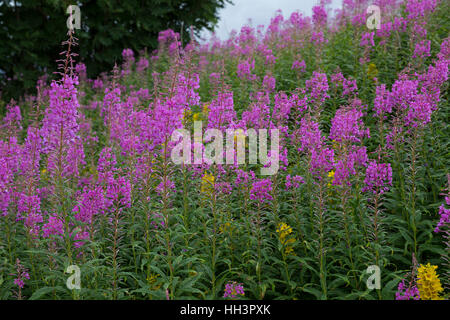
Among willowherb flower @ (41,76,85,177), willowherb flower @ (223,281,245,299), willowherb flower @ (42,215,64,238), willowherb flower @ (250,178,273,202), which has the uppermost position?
willowherb flower @ (41,76,85,177)

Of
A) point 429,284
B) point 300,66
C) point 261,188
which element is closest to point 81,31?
point 300,66

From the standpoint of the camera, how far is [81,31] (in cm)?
1230

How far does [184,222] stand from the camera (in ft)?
15.1

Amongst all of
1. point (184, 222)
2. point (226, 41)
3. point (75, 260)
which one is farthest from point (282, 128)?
point (226, 41)

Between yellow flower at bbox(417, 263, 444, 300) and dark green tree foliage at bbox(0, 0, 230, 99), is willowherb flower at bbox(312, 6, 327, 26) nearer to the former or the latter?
dark green tree foliage at bbox(0, 0, 230, 99)

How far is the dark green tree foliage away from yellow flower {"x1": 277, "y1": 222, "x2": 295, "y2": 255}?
31.8 feet

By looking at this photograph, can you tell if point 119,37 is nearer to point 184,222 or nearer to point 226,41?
point 226,41

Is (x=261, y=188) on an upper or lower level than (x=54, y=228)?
upper

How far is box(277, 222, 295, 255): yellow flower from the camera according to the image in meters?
4.46

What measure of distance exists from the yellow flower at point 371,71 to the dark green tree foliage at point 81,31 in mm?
6858

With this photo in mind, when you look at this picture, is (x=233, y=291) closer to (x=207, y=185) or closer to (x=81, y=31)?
(x=207, y=185)

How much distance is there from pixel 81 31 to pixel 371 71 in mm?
8374

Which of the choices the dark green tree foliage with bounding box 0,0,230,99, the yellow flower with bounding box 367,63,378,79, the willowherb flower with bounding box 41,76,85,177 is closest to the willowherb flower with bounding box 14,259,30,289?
the willowherb flower with bounding box 41,76,85,177

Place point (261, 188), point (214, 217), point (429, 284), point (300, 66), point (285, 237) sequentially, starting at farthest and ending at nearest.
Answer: point (300, 66) < point (285, 237) < point (261, 188) < point (214, 217) < point (429, 284)
